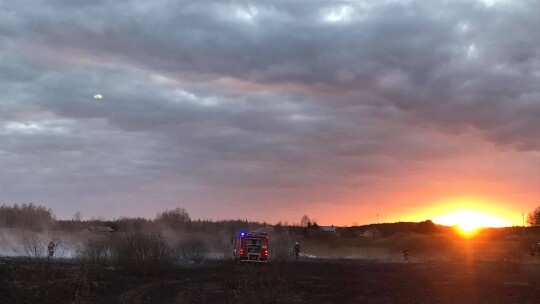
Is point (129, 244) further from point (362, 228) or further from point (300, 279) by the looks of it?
point (362, 228)

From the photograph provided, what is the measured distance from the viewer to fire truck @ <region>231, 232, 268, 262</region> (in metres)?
60.7

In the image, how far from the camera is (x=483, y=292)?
33062mm

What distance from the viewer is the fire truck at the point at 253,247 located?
199ft

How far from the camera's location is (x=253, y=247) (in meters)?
61.1

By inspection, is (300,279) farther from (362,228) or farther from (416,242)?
(362,228)

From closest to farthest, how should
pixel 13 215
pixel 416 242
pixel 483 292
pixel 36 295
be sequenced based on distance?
pixel 36 295, pixel 483 292, pixel 416 242, pixel 13 215

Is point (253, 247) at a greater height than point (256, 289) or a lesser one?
greater

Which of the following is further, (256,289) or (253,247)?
(253,247)

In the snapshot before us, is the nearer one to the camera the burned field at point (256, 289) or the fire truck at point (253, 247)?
the burned field at point (256, 289)

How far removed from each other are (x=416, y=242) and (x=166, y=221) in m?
67.3

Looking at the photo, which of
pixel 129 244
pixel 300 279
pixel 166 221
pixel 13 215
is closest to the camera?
pixel 300 279

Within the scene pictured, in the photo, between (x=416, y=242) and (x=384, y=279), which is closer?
(x=384, y=279)

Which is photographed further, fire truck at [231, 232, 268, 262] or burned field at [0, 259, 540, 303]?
fire truck at [231, 232, 268, 262]

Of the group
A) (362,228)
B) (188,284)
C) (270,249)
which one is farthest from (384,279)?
(362,228)
